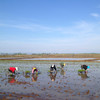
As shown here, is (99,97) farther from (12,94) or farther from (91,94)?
(12,94)

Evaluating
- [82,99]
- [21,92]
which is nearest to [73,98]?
[82,99]

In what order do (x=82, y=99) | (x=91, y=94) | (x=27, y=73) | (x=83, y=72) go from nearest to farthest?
(x=82, y=99)
(x=91, y=94)
(x=27, y=73)
(x=83, y=72)

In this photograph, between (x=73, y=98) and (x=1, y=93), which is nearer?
(x=73, y=98)

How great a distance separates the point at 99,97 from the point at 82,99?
125 centimetres

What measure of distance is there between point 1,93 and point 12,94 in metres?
0.86

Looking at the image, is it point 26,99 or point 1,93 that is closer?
point 26,99

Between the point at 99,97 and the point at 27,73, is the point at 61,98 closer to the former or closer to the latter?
the point at 99,97

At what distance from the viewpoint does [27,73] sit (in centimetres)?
1831

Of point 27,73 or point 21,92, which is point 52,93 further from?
point 27,73

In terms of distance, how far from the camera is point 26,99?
8.71m

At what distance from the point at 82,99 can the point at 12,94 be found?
479 cm

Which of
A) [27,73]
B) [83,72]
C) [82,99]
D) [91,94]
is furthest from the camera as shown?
[83,72]

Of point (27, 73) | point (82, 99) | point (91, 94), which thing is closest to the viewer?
point (82, 99)

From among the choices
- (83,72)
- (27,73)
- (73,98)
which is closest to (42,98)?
(73,98)
